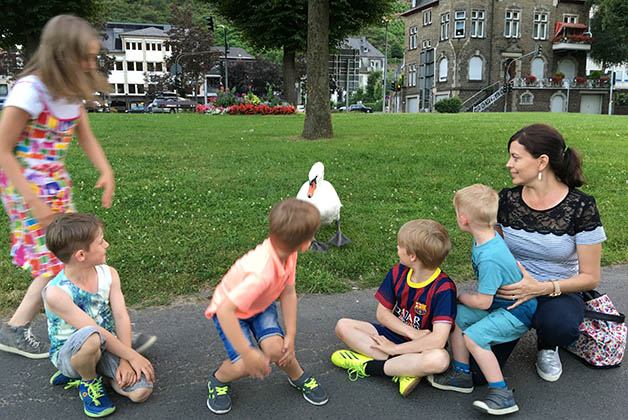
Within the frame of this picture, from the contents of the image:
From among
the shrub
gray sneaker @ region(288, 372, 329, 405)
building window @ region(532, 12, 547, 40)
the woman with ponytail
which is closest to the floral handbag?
the woman with ponytail

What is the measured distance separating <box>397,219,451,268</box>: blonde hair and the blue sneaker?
6.19 ft

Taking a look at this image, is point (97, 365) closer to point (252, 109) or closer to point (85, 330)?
point (85, 330)

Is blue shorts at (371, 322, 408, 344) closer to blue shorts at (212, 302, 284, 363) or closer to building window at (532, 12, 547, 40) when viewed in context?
blue shorts at (212, 302, 284, 363)

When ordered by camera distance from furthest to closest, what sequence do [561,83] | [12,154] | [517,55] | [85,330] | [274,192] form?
[517,55] < [561,83] < [274,192] < [12,154] < [85,330]

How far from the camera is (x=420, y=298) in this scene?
121 inches

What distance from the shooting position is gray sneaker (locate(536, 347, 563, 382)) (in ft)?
9.98

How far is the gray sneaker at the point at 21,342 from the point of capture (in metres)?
3.23

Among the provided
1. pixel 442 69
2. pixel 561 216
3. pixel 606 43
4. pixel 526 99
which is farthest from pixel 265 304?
pixel 606 43

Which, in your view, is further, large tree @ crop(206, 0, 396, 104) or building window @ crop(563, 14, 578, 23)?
building window @ crop(563, 14, 578, 23)

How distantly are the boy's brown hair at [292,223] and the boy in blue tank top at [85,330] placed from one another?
1.09m

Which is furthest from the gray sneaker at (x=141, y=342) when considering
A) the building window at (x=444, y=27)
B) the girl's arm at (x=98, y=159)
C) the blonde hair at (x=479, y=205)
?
the building window at (x=444, y=27)

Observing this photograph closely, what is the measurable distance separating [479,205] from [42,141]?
2.61 m

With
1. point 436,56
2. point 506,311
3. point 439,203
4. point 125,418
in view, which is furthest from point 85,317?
point 436,56

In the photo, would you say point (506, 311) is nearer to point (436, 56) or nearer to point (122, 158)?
point (122, 158)
